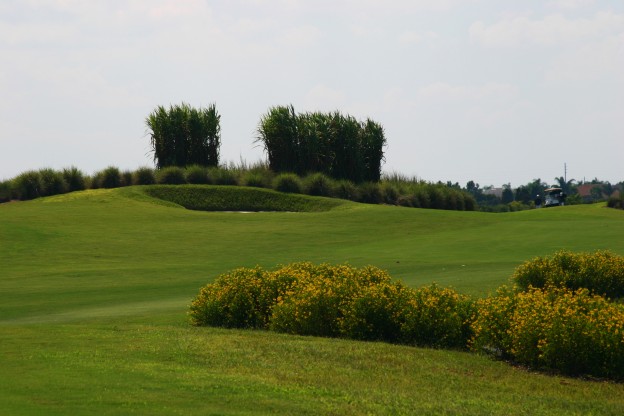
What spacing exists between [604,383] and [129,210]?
1455 inches

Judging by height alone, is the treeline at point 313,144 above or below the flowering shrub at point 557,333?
above

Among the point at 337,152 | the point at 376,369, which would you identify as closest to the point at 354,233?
the point at 337,152

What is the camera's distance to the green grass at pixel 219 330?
10680 millimetres

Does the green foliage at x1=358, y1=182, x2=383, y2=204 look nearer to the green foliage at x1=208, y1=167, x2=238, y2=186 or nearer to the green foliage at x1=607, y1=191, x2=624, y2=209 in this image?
the green foliage at x1=208, y1=167, x2=238, y2=186

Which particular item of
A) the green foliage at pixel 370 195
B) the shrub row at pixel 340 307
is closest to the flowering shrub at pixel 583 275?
the shrub row at pixel 340 307

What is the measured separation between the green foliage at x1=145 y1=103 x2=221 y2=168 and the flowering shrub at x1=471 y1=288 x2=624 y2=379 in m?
50.2

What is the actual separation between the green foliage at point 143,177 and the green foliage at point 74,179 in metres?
3.18

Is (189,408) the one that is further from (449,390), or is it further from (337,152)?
(337,152)

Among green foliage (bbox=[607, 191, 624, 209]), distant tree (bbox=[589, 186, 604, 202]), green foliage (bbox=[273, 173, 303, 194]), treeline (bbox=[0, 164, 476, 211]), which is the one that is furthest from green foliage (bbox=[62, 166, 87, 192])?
distant tree (bbox=[589, 186, 604, 202])

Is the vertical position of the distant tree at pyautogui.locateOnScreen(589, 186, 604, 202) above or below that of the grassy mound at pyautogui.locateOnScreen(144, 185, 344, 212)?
above

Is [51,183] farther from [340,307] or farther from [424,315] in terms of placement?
[424,315]

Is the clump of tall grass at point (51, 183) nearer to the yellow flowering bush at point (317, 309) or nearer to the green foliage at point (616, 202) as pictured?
the green foliage at point (616, 202)

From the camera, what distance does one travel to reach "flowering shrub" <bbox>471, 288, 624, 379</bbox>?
43.0ft

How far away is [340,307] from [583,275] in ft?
27.4
